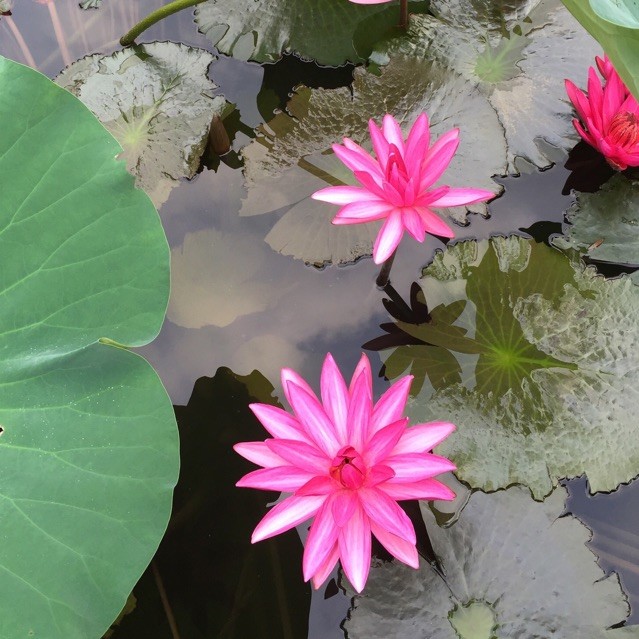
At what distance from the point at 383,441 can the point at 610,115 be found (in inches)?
52.8

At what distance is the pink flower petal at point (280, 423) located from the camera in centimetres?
132

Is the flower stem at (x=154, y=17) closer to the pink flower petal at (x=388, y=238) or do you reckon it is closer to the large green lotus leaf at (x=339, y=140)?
the large green lotus leaf at (x=339, y=140)

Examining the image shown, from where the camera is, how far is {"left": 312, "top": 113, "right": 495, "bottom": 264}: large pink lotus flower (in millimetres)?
1503

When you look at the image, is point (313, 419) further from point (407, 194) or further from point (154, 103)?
point (154, 103)

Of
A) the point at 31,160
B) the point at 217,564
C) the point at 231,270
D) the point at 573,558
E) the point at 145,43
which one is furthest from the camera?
the point at 145,43

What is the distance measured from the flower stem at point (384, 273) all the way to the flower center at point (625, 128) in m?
0.77

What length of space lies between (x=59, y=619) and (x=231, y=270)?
1114 mm

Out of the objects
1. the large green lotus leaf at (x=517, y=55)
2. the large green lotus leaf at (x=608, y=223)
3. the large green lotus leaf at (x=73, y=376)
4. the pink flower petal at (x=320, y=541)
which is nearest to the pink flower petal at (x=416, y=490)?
the pink flower petal at (x=320, y=541)

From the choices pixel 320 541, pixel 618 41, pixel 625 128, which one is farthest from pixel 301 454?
pixel 625 128

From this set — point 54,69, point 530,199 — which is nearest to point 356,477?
point 530,199

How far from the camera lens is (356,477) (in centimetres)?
121

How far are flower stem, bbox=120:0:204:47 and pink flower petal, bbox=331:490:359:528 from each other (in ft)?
5.58

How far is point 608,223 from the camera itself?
191cm

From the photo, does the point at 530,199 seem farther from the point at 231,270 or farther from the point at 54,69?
the point at 54,69
